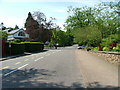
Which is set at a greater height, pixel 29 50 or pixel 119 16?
pixel 119 16

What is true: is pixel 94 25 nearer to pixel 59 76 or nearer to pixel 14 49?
pixel 14 49

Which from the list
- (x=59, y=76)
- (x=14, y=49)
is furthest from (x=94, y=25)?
(x=59, y=76)

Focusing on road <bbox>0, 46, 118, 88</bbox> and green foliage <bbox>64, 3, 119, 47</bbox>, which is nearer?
road <bbox>0, 46, 118, 88</bbox>

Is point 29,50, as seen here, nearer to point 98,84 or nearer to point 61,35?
point 98,84

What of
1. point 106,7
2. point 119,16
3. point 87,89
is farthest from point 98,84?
point 106,7

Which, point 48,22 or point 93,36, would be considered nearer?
point 93,36

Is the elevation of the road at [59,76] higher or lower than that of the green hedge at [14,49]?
lower

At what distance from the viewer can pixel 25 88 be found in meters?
6.30

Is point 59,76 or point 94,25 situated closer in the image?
point 59,76

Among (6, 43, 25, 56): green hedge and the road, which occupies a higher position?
(6, 43, 25, 56): green hedge

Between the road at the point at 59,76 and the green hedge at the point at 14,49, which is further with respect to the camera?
the green hedge at the point at 14,49

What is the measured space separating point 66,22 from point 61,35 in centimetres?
4251

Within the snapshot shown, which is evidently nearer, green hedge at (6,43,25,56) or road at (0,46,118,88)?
road at (0,46,118,88)

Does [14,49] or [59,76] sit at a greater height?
[14,49]
